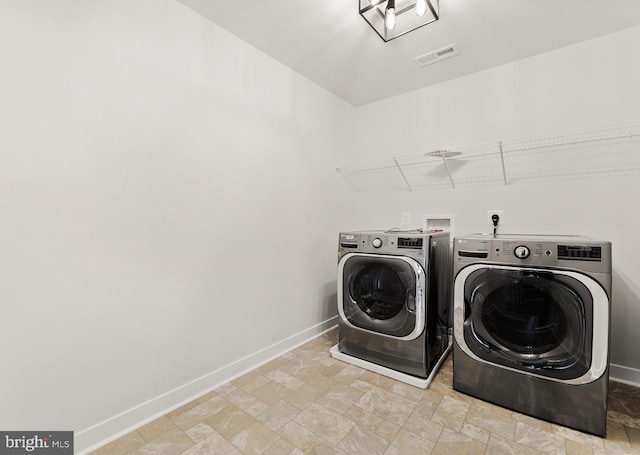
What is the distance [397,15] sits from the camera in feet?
5.63

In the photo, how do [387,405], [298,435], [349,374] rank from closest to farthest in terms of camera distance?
1. [298,435]
2. [387,405]
3. [349,374]

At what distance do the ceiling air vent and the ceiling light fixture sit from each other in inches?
15.2

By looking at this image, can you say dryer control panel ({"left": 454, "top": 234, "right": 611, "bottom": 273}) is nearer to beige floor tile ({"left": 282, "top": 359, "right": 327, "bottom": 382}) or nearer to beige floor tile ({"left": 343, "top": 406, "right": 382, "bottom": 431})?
beige floor tile ({"left": 343, "top": 406, "right": 382, "bottom": 431})

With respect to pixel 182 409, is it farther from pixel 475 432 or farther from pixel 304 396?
pixel 475 432

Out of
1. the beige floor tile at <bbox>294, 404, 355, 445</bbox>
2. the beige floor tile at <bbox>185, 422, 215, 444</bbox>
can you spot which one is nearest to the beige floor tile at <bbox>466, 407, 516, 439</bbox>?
the beige floor tile at <bbox>294, 404, 355, 445</bbox>

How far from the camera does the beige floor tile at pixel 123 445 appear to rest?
130 centimetres

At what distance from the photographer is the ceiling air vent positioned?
2.08 meters

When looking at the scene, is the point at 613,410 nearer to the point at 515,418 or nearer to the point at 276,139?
the point at 515,418

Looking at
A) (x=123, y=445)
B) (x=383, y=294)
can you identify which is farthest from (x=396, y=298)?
(x=123, y=445)

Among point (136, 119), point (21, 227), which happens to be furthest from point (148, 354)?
point (136, 119)

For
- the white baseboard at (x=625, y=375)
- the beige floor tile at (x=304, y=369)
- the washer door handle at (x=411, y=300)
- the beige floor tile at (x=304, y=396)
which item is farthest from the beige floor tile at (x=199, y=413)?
the white baseboard at (x=625, y=375)

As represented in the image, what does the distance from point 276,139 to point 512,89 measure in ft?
6.20

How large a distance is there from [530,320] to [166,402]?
2.03 m

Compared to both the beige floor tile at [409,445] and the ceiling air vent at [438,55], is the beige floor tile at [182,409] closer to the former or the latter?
the beige floor tile at [409,445]
